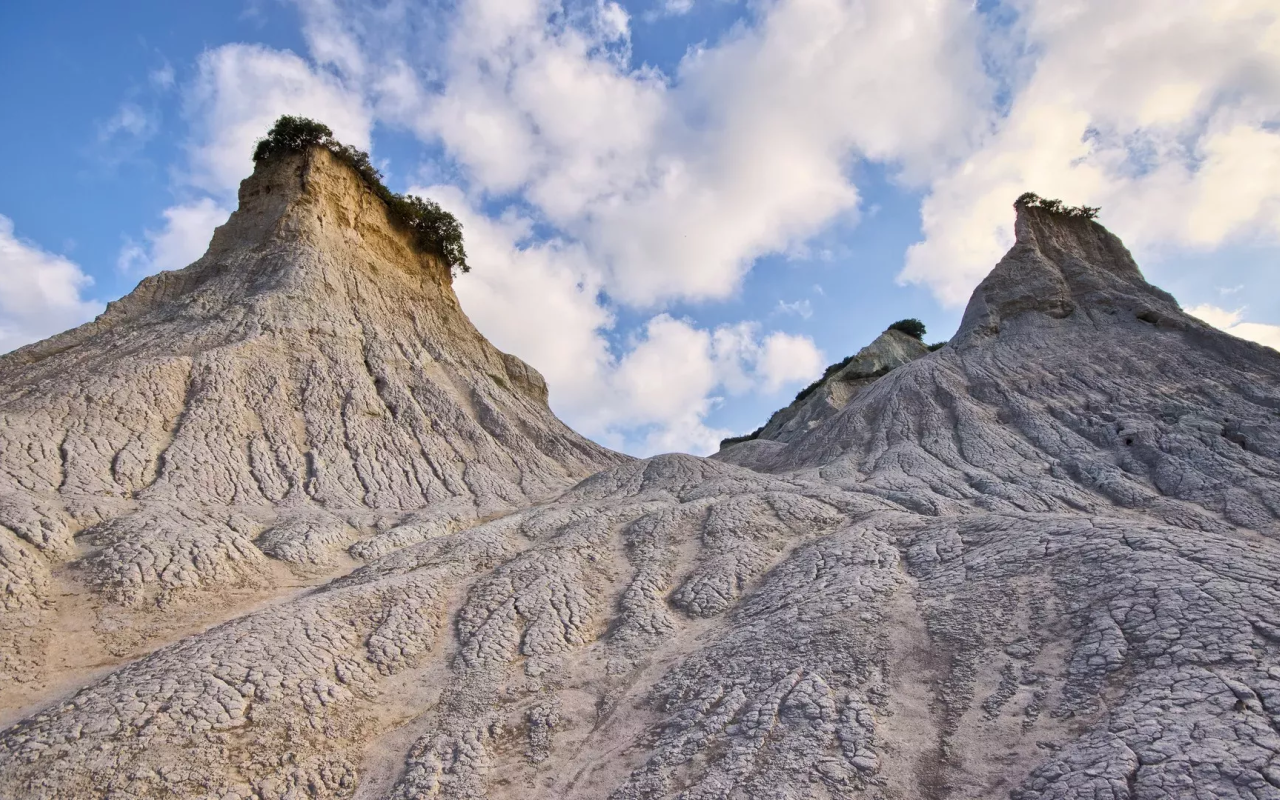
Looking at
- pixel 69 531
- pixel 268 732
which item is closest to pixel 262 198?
pixel 69 531

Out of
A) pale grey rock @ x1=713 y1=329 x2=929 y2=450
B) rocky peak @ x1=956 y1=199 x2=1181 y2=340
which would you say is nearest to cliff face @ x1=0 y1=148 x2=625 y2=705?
pale grey rock @ x1=713 y1=329 x2=929 y2=450

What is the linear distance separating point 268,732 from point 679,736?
4.11 meters

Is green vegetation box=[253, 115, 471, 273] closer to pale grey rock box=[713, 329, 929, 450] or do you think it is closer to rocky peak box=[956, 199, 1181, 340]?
pale grey rock box=[713, 329, 929, 450]

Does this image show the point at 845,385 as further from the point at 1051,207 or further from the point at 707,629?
the point at 707,629

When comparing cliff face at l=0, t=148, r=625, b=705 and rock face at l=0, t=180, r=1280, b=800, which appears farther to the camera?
cliff face at l=0, t=148, r=625, b=705

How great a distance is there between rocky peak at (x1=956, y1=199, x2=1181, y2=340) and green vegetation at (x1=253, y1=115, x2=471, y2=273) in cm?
2211

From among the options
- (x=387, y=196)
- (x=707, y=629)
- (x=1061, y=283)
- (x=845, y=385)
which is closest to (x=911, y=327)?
(x=845, y=385)

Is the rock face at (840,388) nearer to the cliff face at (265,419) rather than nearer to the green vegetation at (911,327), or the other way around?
the green vegetation at (911,327)

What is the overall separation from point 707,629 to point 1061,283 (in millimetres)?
22199

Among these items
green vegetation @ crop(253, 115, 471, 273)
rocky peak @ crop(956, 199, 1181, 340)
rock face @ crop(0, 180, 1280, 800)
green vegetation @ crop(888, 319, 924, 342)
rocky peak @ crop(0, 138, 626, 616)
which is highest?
green vegetation @ crop(888, 319, 924, 342)

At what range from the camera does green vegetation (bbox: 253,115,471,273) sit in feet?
87.6

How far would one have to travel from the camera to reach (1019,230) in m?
26.7

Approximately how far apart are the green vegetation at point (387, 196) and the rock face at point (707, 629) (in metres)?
13.0

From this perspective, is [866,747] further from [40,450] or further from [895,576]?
[40,450]
